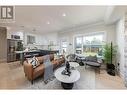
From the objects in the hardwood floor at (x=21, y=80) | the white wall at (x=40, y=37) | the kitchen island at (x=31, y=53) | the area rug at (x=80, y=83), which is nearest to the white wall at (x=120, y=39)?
the hardwood floor at (x=21, y=80)

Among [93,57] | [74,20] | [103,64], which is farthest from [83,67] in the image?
[74,20]

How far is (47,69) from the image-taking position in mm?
3256

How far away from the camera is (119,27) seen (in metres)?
3.34

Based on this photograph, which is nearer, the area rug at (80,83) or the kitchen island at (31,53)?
the area rug at (80,83)

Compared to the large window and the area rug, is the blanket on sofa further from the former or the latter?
the large window

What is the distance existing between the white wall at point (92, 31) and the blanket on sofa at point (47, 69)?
0.81 metres

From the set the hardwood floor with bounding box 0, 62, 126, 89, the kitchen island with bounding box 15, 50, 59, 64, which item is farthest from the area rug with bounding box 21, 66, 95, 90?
the kitchen island with bounding box 15, 50, 59, 64

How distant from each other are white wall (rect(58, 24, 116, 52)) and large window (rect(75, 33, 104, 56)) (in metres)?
0.15

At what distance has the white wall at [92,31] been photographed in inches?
124

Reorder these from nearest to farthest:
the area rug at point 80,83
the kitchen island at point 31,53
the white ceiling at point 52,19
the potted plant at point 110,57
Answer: the area rug at point 80,83 → the white ceiling at point 52,19 → the kitchen island at point 31,53 → the potted plant at point 110,57

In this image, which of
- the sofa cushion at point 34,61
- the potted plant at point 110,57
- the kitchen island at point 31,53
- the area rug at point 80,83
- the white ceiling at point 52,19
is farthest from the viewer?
the potted plant at point 110,57

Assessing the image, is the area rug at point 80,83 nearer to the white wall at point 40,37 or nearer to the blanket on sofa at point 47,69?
the blanket on sofa at point 47,69

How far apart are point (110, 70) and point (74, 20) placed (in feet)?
6.67

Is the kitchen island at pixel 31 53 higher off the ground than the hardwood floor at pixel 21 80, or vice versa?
the kitchen island at pixel 31 53
